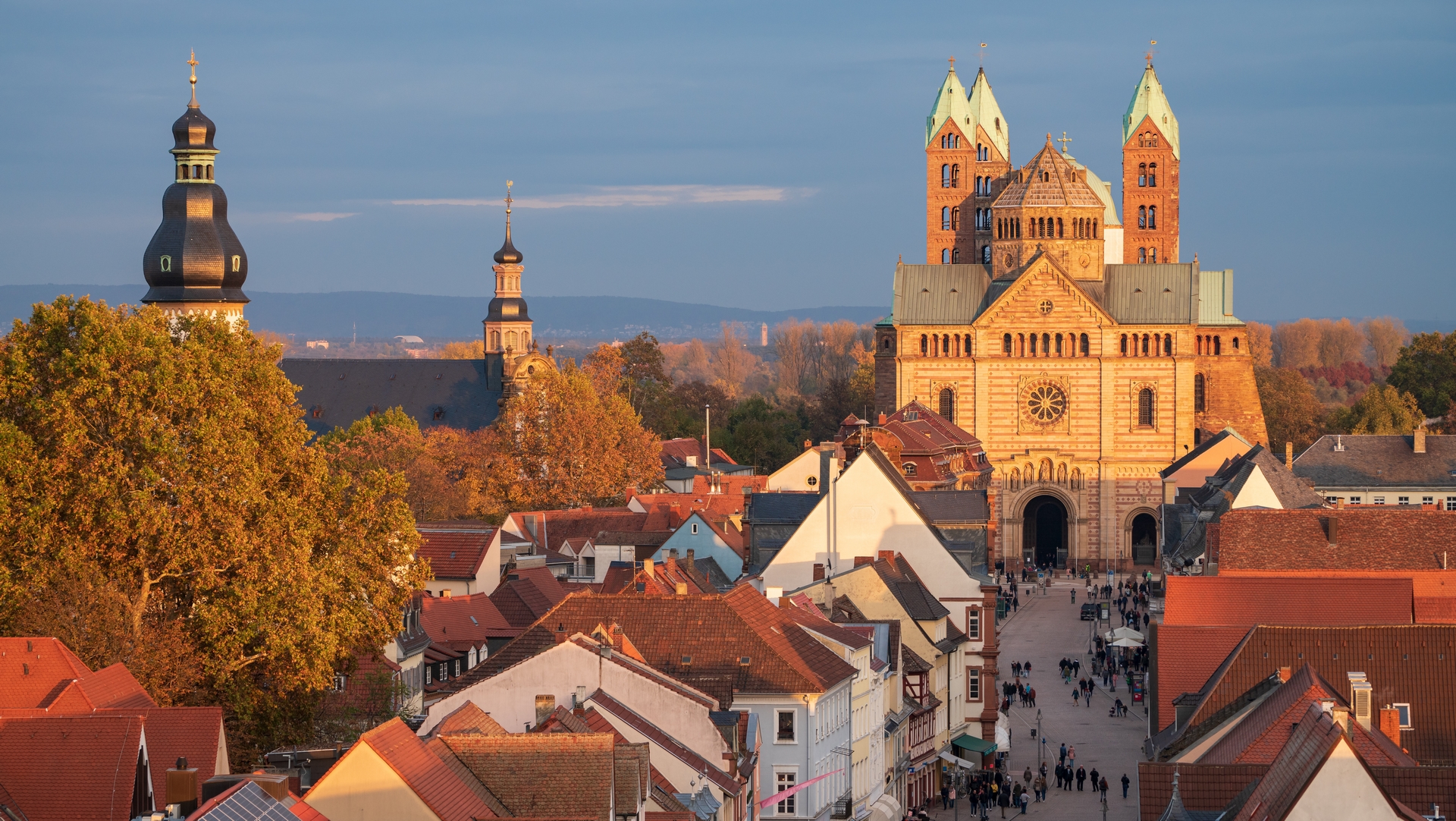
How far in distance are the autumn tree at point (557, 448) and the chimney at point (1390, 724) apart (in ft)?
212

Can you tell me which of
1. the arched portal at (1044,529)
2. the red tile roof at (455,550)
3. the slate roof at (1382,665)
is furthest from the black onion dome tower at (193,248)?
the arched portal at (1044,529)

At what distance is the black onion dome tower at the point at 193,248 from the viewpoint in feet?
256

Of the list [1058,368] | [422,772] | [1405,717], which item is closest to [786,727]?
[1405,717]

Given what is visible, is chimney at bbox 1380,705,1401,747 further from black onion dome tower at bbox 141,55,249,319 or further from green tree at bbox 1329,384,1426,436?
green tree at bbox 1329,384,1426,436

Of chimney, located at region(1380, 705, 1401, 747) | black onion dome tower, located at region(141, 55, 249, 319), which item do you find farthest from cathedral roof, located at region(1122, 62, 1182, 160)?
chimney, located at region(1380, 705, 1401, 747)

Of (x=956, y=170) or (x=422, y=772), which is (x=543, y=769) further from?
(x=956, y=170)

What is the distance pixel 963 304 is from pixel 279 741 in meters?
82.6

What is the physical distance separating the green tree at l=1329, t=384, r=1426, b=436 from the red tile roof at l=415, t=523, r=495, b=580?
72.6m

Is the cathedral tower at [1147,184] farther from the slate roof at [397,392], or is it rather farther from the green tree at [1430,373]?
the slate roof at [397,392]

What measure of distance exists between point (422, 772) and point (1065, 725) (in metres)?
38.5

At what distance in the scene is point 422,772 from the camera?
1125 inches

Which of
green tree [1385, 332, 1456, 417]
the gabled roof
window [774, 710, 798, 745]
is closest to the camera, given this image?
window [774, 710, 798, 745]

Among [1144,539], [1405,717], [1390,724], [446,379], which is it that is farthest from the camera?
[446,379]

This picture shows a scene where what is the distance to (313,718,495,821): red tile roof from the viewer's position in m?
28.1
